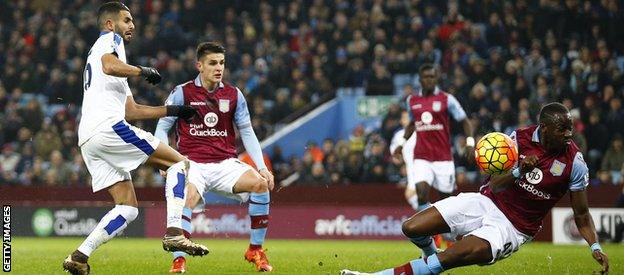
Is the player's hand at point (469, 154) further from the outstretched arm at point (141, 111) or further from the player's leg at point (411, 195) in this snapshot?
the player's leg at point (411, 195)

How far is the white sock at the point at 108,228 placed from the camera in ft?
28.7

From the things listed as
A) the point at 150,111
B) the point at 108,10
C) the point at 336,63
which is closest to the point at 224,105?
the point at 150,111

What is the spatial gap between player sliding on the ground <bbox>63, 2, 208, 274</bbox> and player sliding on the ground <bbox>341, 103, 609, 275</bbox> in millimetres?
2249

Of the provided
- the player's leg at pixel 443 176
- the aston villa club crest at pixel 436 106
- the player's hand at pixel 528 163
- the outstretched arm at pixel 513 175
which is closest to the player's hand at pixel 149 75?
the outstretched arm at pixel 513 175

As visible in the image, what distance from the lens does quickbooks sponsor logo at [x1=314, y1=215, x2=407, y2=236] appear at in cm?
1869

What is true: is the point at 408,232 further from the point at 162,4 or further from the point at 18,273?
the point at 162,4

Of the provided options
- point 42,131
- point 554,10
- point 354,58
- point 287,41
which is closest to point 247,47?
point 287,41

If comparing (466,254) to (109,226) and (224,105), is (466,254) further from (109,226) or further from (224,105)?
(224,105)

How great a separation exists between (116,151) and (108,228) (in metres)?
0.67

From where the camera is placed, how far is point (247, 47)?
24266 mm

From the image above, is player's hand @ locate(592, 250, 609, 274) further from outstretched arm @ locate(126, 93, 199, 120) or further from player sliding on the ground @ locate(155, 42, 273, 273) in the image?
outstretched arm @ locate(126, 93, 199, 120)

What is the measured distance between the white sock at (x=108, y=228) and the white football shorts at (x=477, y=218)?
2717 millimetres

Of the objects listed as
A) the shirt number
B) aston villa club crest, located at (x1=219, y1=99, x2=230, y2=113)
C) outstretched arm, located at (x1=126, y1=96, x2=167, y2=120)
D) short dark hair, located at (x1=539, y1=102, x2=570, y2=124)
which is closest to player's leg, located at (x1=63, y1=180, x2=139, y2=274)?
outstretched arm, located at (x1=126, y1=96, x2=167, y2=120)

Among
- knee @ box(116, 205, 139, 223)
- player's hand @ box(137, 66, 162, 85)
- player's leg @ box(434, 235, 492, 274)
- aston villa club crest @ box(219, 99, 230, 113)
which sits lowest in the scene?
player's leg @ box(434, 235, 492, 274)
